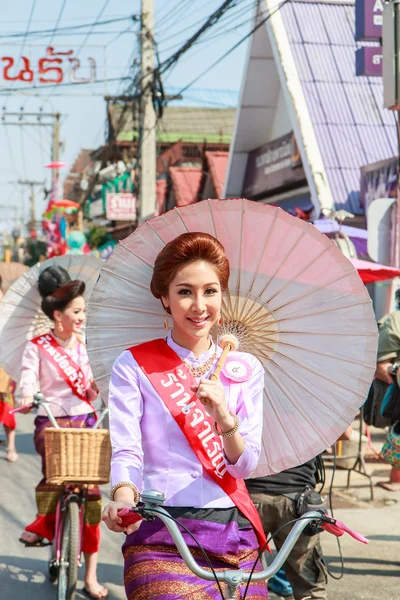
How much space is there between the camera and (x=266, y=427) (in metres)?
3.34

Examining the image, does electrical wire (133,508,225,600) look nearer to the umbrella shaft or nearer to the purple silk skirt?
the purple silk skirt

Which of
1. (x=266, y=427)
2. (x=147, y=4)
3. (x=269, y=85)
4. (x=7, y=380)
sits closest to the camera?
→ (x=266, y=427)

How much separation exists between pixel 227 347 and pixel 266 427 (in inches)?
16.3

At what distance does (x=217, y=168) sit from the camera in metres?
25.4

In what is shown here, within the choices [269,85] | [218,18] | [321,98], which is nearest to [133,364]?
[218,18]

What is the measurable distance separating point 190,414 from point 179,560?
46 centimetres

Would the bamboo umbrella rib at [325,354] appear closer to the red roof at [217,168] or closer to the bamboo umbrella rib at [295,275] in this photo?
the bamboo umbrella rib at [295,275]

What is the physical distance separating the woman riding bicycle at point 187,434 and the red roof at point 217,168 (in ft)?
70.6

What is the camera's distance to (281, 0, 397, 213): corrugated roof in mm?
15891

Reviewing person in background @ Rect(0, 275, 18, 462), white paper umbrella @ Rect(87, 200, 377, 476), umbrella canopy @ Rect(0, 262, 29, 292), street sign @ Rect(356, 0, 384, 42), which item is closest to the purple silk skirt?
white paper umbrella @ Rect(87, 200, 377, 476)

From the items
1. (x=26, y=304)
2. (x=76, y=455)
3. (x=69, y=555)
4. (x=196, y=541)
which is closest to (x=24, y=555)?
(x=69, y=555)

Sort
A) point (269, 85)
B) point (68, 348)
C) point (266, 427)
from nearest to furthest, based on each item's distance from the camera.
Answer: point (266, 427) → point (68, 348) → point (269, 85)

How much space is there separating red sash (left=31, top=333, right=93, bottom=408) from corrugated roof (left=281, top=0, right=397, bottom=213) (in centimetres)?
1001

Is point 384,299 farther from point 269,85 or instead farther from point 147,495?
point 147,495
